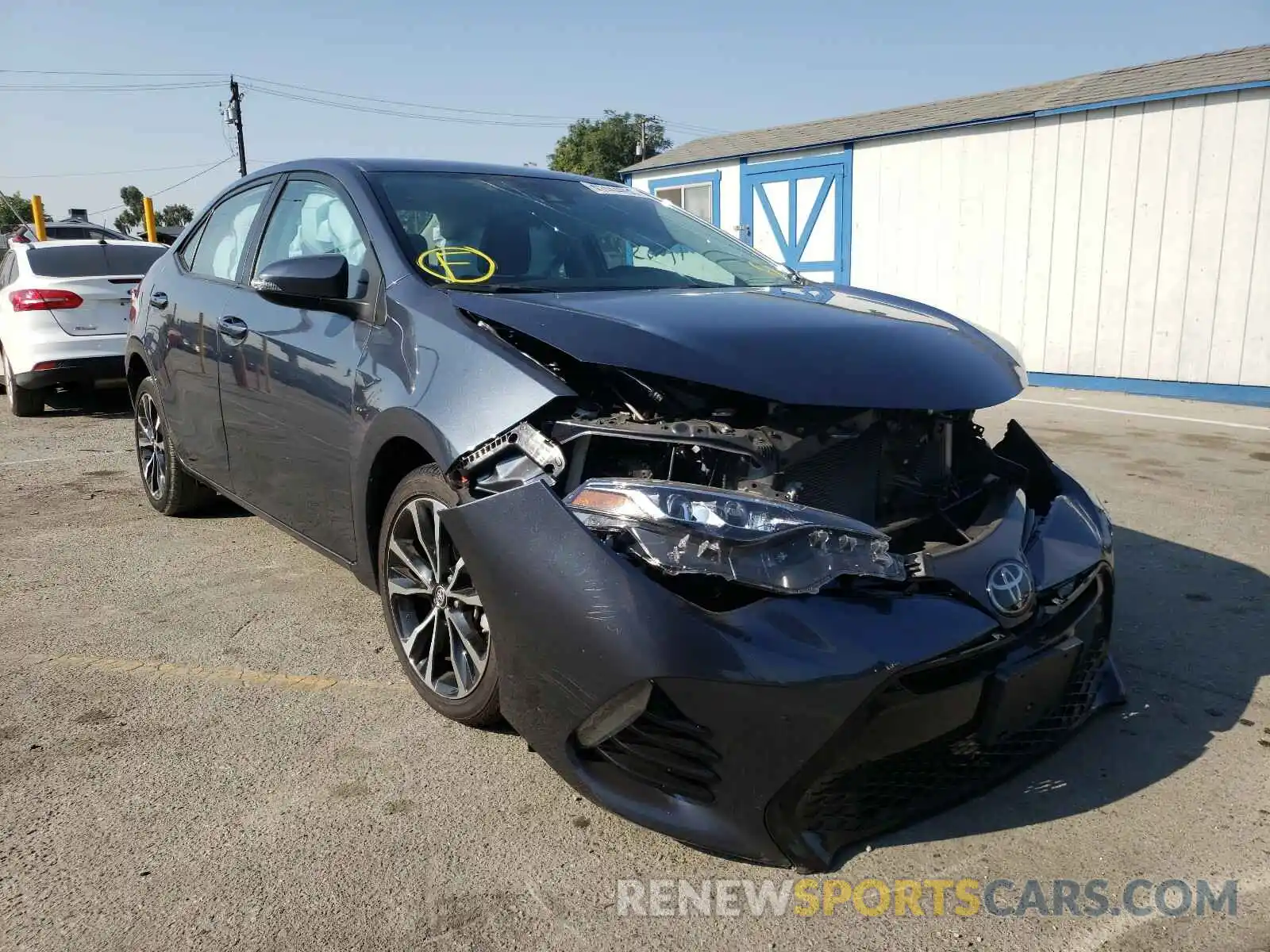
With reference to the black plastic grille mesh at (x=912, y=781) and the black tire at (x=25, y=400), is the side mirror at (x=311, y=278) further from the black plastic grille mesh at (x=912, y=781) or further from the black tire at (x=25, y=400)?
the black tire at (x=25, y=400)

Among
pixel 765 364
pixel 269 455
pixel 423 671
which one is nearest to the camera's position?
pixel 765 364

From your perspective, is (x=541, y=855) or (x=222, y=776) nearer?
(x=541, y=855)

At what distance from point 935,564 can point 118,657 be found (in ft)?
9.14

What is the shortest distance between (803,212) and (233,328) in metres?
10.9

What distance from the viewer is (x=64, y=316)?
829 centimetres

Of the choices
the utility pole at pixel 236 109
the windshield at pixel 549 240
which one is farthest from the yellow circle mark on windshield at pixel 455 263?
the utility pole at pixel 236 109

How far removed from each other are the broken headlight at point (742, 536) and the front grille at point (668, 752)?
30 cm

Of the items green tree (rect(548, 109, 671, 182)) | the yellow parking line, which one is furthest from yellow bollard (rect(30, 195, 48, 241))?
green tree (rect(548, 109, 671, 182))

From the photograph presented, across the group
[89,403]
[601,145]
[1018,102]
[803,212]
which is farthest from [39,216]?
[601,145]

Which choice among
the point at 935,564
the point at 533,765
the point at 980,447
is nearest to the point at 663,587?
the point at 935,564

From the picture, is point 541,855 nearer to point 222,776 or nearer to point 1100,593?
point 222,776

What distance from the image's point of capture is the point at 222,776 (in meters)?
2.63

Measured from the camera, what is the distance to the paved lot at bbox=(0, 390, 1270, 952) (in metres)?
2.06

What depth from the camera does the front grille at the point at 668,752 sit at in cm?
207
